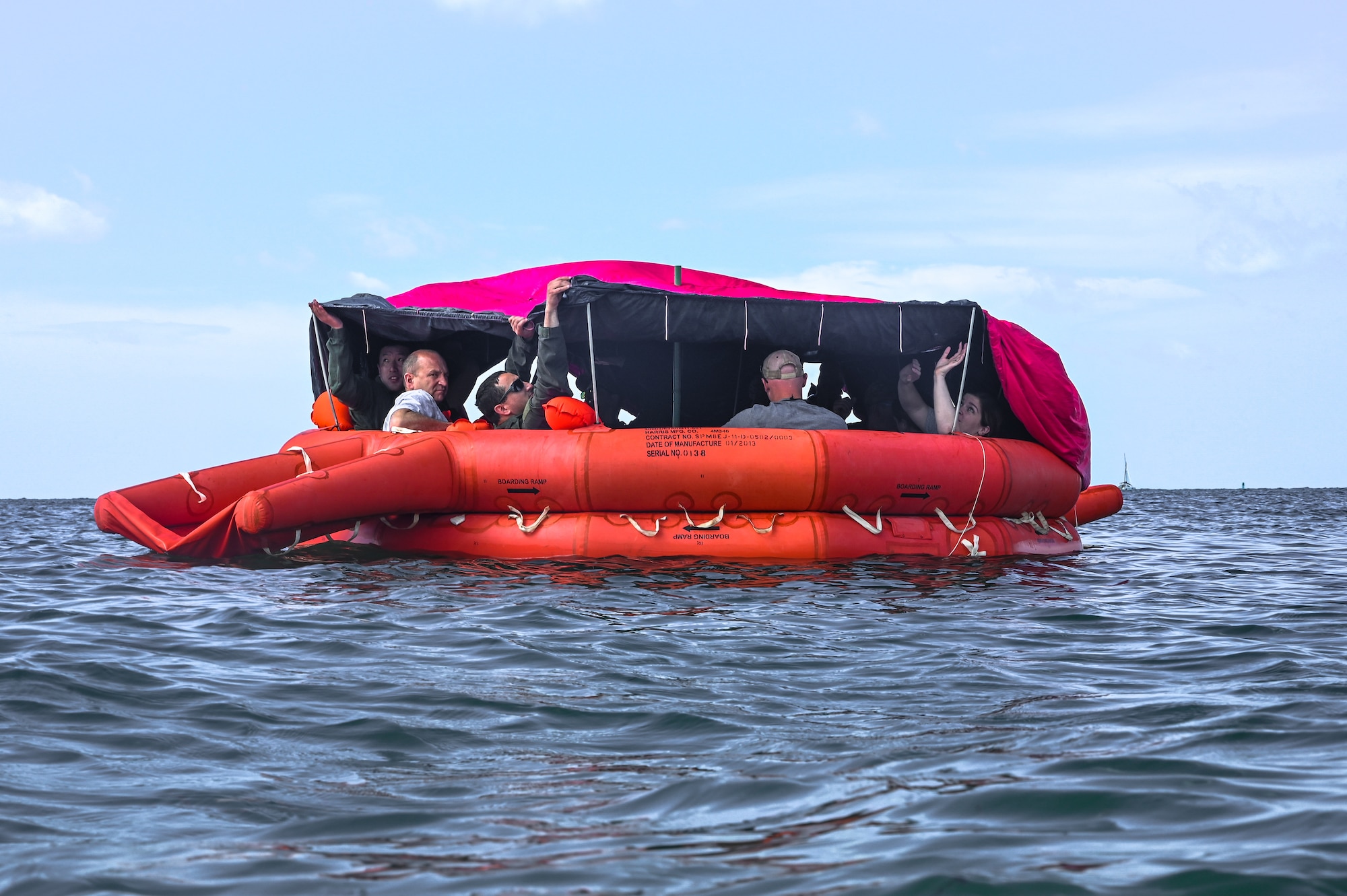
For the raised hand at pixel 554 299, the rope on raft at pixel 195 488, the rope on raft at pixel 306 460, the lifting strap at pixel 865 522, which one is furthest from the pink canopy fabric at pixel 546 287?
the rope on raft at pixel 195 488

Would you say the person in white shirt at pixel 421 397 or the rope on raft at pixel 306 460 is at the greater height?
the person in white shirt at pixel 421 397

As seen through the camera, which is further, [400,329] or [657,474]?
[400,329]

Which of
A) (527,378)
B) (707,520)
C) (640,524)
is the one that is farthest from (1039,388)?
(527,378)

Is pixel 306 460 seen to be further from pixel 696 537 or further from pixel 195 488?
pixel 696 537

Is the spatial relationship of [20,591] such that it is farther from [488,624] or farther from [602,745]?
[602,745]

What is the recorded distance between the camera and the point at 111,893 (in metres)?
1.80

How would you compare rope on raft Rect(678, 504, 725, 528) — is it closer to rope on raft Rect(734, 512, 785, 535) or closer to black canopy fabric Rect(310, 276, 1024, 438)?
rope on raft Rect(734, 512, 785, 535)

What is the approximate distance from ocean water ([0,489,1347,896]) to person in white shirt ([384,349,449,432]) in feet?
8.22

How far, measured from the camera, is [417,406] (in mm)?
7961

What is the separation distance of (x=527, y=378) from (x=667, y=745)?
21.0 ft

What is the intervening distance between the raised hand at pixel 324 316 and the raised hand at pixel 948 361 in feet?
14.6

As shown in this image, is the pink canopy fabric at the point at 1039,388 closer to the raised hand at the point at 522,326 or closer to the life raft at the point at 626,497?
the life raft at the point at 626,497

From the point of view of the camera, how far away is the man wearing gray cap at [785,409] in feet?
24.7

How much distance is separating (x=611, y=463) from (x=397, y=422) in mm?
1790
